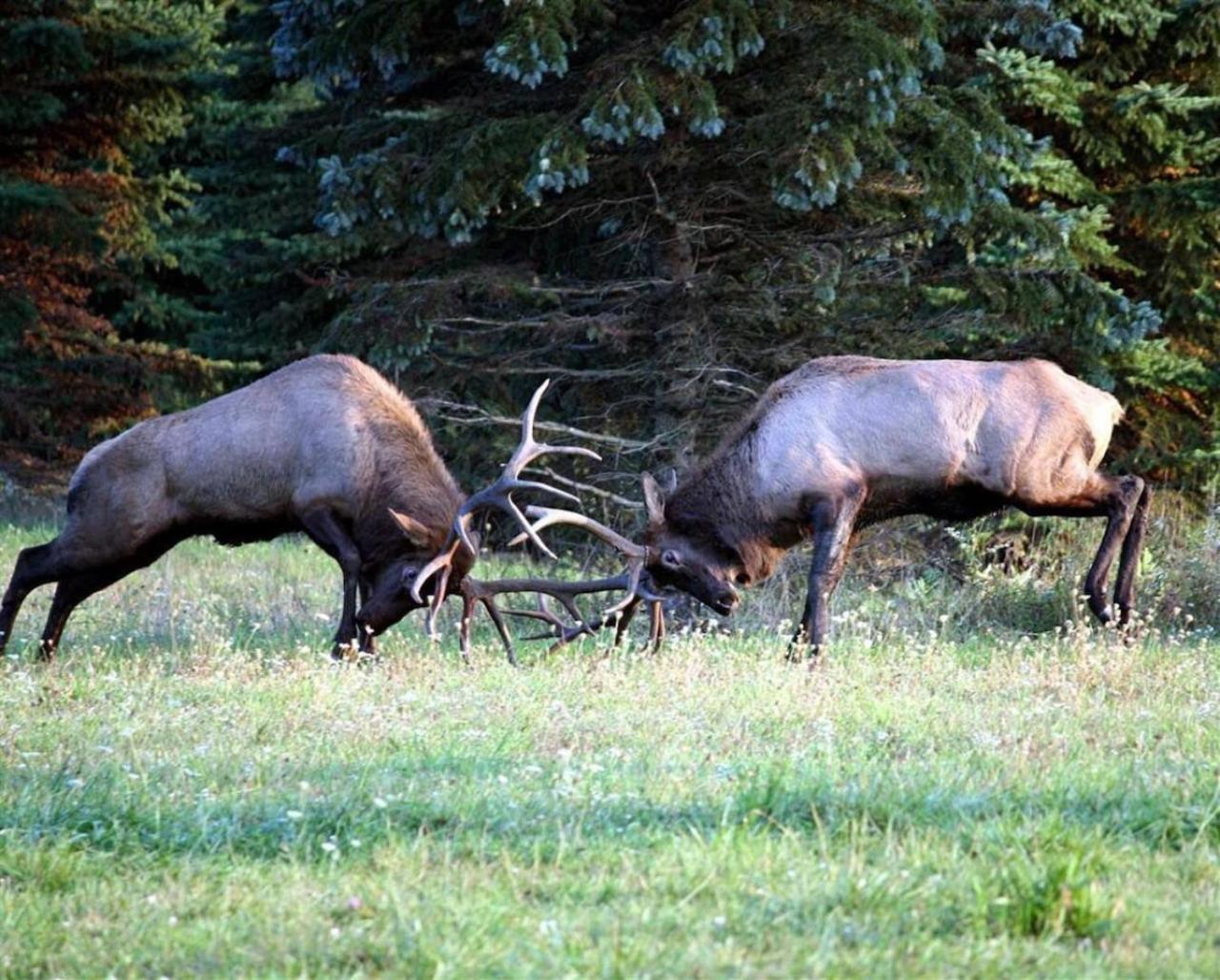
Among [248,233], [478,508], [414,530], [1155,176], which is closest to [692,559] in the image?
[478,508]

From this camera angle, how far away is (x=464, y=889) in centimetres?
460

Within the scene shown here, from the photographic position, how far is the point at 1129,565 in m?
10.2

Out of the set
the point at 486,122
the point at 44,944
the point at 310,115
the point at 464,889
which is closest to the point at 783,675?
the point at 464,889

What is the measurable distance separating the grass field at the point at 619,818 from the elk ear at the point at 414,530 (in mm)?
1006

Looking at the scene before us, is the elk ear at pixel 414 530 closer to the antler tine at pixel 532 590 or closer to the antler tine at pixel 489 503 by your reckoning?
the antler tine at pixel 489 503

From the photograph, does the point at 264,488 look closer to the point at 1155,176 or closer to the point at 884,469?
the point at 884,469

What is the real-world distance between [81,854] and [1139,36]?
12356 mm

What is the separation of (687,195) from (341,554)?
172 inches

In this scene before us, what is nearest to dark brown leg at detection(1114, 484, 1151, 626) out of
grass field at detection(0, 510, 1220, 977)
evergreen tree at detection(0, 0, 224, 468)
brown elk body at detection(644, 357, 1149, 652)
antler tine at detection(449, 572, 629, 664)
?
brown elk body at detection(644, 357, 1149, 652)

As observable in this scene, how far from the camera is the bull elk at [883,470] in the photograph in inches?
387

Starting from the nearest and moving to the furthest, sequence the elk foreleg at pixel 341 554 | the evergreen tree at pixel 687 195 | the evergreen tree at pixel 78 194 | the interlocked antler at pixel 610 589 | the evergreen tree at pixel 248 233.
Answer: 1. the interlocked antler at pixel 610 589
2. the elk foreleg at pixel 341 554
3. the evergreen tree at pixel 687 195
4. the evergreen tree at pixel 248 233
5. the evergreen tree at pixel 78 194

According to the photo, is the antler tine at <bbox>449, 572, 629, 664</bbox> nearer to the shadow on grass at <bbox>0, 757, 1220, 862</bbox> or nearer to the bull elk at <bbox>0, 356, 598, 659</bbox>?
the bull elk at <bbox>0, 356, 598, 659</bbox>

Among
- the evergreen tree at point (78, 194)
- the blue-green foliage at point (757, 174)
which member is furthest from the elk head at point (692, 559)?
the evergreen tree at point (78, 194)

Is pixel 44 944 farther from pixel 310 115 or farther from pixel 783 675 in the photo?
pixel 310 115
